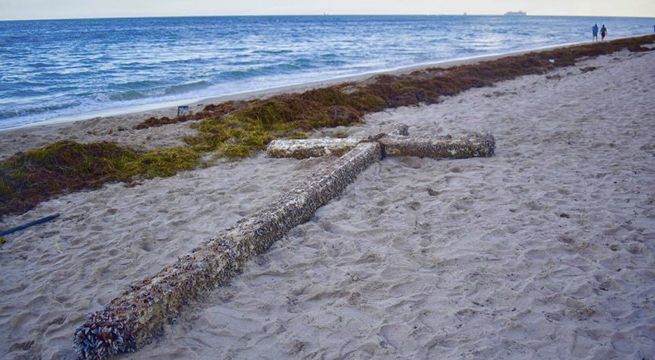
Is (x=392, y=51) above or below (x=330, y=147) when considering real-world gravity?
above

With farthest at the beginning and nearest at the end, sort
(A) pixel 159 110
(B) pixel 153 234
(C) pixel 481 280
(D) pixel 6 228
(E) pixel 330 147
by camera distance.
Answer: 1. (A) pixel 159 110
2. (E) pixel 330 147
3. (D) pixel 6 228
4. (B) pixel 153 234
5. (C) pixel 481 280

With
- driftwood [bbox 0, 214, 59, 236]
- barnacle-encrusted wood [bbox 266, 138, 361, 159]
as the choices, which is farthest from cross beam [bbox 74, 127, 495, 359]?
driftwood [bbox 0, 214, 59, 236]

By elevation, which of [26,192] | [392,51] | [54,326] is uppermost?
[392,51]

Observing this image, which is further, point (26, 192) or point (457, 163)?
point (457, 163)

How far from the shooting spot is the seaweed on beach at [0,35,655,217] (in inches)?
221

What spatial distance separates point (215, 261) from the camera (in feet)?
10.1

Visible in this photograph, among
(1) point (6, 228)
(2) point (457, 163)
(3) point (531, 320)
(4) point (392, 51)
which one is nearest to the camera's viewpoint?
(3) point (531, 320)

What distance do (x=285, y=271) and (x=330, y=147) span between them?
3135mm

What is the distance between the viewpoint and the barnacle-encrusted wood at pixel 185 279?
2.42 m

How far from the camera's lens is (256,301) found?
2.99m

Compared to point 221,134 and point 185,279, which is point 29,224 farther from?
point 221,134

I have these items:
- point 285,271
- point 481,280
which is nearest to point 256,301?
point 285,271

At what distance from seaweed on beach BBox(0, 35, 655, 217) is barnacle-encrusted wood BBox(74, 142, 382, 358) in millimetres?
2747

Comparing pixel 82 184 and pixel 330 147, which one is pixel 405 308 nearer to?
pixel 330 147
